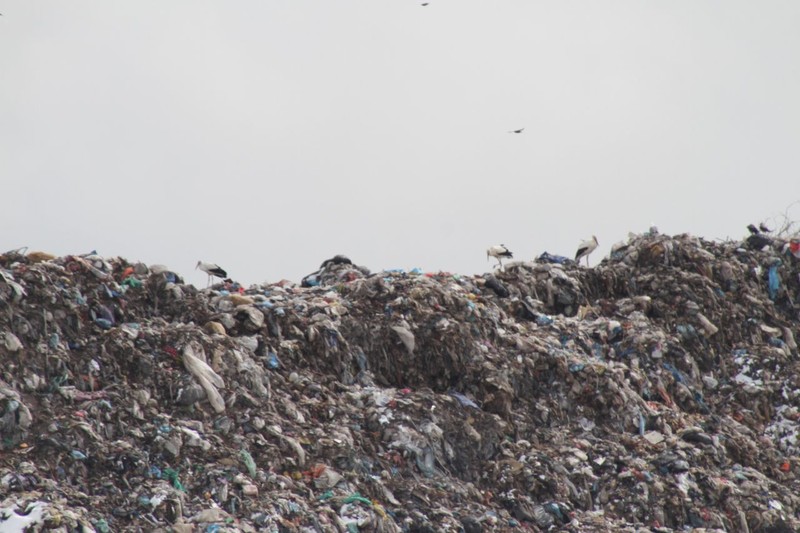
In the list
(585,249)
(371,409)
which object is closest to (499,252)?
(585,249)

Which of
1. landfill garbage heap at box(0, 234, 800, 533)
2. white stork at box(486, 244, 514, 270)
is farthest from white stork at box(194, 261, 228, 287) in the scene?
white stork at box(486, 244, 514, 270)

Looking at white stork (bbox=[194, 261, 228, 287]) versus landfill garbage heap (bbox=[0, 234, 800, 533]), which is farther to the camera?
white stork (bbox=[194, 261, 228, 287])

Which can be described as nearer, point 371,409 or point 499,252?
point 371,409

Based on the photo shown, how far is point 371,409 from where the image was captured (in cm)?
874

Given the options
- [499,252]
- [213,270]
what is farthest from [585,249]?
[213,270]

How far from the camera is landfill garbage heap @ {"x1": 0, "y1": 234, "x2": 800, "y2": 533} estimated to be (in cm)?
710

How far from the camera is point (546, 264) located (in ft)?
40.0

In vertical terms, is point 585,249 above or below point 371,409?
above

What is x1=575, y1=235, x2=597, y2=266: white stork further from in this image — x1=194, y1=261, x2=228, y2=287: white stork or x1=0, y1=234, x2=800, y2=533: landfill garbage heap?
x1=194, y1=261, x2=228, y2=287: white stork

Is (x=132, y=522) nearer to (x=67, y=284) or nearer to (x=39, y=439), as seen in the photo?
(x=39, y=439)

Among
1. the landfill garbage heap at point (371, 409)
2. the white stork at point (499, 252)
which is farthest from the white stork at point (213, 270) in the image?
the white stork at point (499, 252)

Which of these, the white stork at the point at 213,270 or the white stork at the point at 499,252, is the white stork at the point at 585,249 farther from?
the white stork at the point at 213,270

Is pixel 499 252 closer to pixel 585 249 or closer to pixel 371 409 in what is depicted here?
pixel 585 249

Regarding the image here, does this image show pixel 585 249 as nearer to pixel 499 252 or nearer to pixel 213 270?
pixel 499 252
